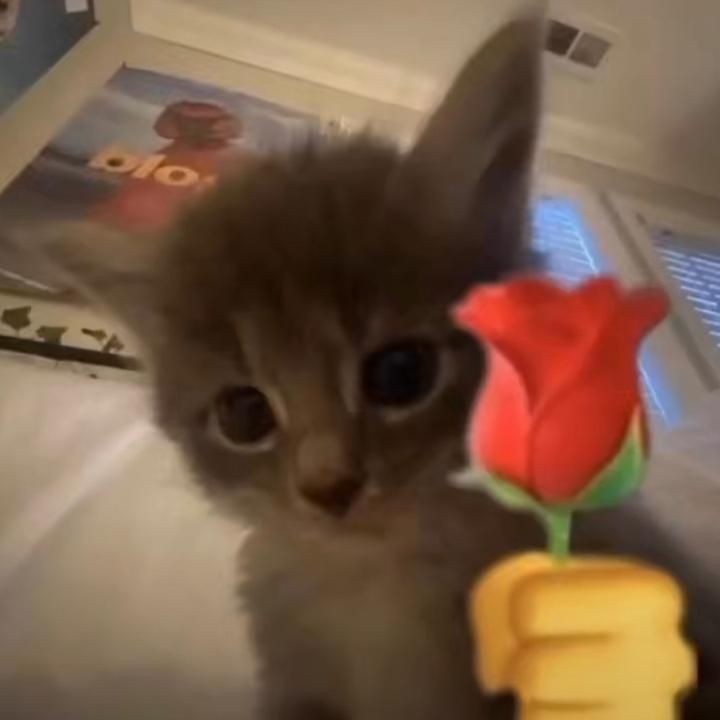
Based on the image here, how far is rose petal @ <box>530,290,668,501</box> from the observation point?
37 cm

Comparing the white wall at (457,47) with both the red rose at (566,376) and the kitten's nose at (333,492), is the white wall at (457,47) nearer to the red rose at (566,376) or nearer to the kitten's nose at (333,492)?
the kitten's nose at (333,492)

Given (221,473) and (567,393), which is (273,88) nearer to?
(221,473)

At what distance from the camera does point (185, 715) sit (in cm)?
81

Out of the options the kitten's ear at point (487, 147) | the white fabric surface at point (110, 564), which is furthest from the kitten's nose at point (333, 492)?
the white fabric surface at point (110, 564)

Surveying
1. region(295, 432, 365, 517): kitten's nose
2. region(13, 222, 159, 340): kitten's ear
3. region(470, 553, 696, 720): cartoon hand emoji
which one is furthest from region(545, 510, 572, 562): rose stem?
region(13, 222, 159, 340): kitten's ear

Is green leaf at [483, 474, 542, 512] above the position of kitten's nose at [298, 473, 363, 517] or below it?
above

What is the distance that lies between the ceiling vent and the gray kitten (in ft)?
3.30

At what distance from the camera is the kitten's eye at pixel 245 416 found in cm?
63

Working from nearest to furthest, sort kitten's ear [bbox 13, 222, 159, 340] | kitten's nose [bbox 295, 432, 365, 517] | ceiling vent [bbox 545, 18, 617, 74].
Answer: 1. kitten's nose [bbox 295, 432, 365, 517]
2. kitten's ear [bbox 13, 222, 159, 340]
3. ceiling vent [bbox 545, 18, 617, 74]

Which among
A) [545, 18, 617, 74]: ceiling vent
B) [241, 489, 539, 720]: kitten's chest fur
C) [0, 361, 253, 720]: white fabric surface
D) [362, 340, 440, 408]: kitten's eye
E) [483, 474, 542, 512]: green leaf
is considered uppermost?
[483, 474, 542, 512]: green leaf

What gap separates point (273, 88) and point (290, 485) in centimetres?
105

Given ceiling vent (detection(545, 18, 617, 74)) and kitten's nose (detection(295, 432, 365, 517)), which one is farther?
ceiling vent (detection(545, 18, 617, 74))

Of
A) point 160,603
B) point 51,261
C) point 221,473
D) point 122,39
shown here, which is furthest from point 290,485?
point 122,39

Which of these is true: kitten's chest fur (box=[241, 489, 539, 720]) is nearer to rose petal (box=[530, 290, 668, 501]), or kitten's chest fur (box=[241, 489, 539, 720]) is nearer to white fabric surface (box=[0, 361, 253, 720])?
white fabric surface (box=[0, 361, 253, 720])
